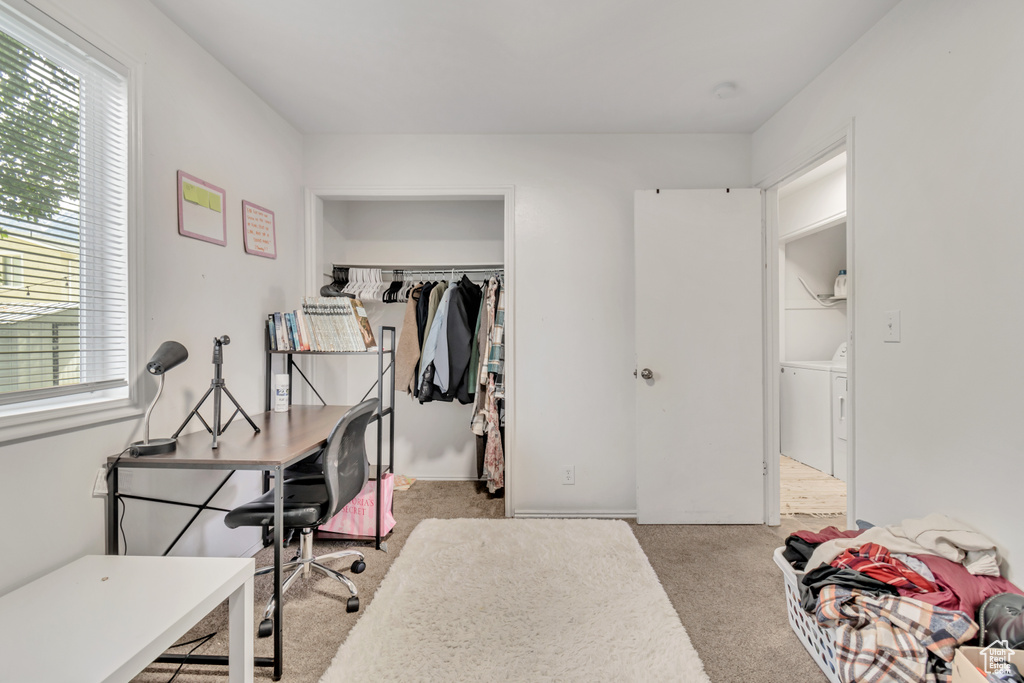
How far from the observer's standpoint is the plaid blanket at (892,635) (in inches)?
46.6

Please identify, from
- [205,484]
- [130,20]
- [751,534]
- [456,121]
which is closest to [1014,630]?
[751,534]

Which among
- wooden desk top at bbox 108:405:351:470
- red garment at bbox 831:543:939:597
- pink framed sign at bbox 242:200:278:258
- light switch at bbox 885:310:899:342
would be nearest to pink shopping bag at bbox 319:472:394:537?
wooden desk top at bbox 108:405:351:470

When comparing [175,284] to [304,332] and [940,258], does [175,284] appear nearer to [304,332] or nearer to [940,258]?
[304,332]

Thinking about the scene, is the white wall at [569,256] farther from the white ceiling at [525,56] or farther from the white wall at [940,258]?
the white wall at [940,258]

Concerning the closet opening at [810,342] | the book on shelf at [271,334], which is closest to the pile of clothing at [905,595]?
the closet opening at [810,342]

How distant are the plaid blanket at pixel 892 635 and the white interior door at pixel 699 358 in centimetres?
134

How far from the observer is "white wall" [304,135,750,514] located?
9.14 feet

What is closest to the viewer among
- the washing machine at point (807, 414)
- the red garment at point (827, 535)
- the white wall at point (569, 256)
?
the red garment at point (827, 535)

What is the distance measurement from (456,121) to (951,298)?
7.90ft

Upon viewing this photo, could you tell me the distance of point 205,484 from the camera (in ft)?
6.46

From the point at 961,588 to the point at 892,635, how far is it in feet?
0.81

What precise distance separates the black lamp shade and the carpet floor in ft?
3.25

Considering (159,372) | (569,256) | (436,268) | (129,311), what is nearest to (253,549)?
(159,372)

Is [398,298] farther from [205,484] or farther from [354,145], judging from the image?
[205,484]
